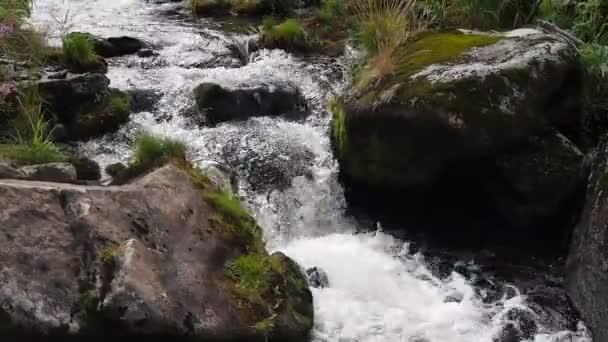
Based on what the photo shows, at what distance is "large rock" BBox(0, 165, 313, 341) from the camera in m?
3.24

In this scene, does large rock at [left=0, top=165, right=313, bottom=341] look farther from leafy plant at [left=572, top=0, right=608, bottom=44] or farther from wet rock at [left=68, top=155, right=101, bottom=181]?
leafy plant at [left=572, top=0, right=608, bottom=44]

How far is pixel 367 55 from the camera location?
6.86 meters

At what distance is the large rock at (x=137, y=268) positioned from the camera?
3.24m

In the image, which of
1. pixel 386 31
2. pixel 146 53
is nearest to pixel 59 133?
pixel 146 53

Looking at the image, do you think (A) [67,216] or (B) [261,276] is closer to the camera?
(A) [67,216]

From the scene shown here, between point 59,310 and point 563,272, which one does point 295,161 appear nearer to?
point 563,272

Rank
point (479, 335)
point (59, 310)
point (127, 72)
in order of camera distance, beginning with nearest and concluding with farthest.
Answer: point (59, 310) < point (479, 335) < point (127, 72)

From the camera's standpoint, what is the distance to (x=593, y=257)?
4246 mm

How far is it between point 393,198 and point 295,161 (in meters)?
1.20

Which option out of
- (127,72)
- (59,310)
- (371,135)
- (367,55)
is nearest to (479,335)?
(371,135)

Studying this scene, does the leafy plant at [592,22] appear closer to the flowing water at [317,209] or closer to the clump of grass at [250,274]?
the flowing water at [317,209]

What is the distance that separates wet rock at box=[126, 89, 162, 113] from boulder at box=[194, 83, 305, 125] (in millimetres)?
553

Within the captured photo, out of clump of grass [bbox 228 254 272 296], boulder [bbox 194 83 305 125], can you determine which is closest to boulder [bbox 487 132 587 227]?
clump of grass [bbox 228 254 272 296]

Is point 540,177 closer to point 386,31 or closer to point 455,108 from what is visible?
point 455,108
